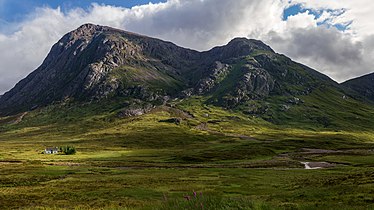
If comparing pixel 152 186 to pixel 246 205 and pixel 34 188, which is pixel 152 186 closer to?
pixel 34 188

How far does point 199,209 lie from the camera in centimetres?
1794

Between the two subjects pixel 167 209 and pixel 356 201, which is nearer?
pixel 167 209

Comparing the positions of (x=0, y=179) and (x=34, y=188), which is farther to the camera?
(x=0, y=179)

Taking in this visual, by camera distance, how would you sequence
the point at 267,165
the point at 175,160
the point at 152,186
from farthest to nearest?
the point at 175,160 < the point at 267,165 < the point at 152,186

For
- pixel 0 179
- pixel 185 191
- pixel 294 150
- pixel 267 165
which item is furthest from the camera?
pixel 294 150

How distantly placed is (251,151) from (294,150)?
103 ft

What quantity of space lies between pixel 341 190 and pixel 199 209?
30491 millimetres

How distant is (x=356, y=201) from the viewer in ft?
104

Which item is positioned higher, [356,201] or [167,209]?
[167,209]

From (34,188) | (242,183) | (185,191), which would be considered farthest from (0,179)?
(242,183)

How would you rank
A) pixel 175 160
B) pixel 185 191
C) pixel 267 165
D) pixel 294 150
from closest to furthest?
1. pixel 185 191
2. pixel 267 165
3. pixel 175 160
4. pixel 294 150

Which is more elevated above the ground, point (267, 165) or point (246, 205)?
point (246, 205)

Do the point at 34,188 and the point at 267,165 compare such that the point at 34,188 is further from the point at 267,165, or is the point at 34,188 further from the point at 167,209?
the point at 267,165

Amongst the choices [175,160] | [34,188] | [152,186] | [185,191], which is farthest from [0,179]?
[175,160]
